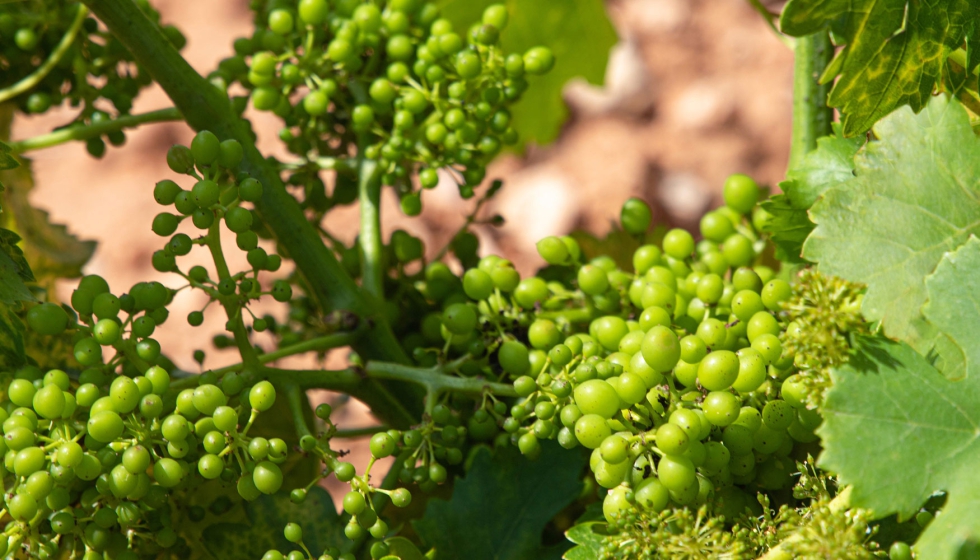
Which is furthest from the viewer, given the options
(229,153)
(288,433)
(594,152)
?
(594,152)

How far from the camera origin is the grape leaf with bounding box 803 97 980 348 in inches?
21.1

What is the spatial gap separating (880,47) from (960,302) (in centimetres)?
21

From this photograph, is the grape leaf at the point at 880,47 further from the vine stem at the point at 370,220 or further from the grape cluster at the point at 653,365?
the vine stem at the point at 370,220

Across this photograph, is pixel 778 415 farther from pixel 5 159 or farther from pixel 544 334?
pixel 5 159

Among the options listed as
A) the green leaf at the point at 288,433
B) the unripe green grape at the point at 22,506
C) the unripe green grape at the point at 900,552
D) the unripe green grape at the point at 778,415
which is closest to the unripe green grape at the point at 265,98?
the green leaf at the point at 288,433

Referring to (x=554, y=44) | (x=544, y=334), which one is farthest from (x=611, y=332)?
(x=554, y=44)

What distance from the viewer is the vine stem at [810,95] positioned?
28.7 inches

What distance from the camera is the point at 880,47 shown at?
62cm

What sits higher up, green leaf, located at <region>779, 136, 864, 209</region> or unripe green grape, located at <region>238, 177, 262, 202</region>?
unripe green grape, located at <region>238, 177, 262, 202</region>

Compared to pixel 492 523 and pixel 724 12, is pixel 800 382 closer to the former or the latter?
pixel 492 523

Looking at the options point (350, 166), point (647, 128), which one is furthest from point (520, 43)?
point (647, 128)

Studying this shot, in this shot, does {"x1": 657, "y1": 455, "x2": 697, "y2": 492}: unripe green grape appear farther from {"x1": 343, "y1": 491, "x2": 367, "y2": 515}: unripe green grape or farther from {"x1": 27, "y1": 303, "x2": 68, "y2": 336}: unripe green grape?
{"x1": 27, "y1": 303, "x2": 68, "y2": 336}: unripe green grape

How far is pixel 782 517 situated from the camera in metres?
0.53

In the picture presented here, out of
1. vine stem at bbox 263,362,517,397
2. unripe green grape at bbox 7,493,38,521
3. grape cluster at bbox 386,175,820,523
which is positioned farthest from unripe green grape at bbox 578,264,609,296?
unripe green grape at bbox 7,493,38,521
